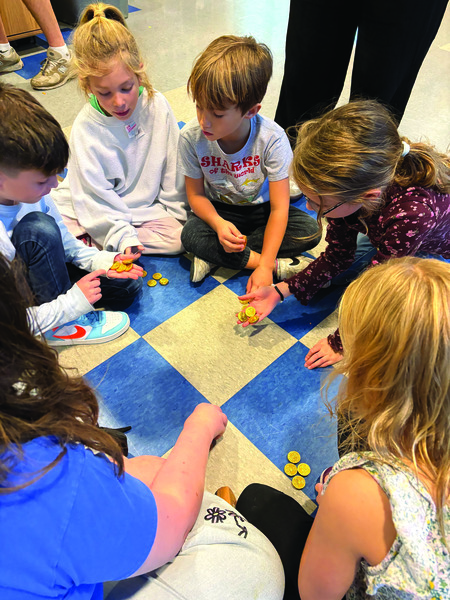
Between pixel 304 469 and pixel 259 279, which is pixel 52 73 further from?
pixel 304 469

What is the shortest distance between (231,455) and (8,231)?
0.78 m

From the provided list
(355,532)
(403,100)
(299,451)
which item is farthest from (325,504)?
(403,100)

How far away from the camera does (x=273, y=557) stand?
0.67 metres

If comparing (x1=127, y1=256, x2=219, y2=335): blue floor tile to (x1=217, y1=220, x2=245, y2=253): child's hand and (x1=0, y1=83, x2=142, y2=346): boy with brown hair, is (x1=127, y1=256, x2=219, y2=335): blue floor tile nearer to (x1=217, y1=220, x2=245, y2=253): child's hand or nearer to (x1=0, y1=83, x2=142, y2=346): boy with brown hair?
(x1=0, y1=83, x2=142, y2=346): boy with brown hair

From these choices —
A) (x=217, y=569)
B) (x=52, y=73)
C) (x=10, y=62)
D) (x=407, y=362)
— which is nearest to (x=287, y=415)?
(x=217, y=569)

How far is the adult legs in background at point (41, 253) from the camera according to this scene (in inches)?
39.7

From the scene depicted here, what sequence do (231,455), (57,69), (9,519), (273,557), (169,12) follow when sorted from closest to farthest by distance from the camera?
(9,519)
(273,557)
(231,455)
(57,69)
(169,12)

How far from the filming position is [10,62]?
2.35 metres

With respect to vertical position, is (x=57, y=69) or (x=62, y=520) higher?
(x=57, y=69)

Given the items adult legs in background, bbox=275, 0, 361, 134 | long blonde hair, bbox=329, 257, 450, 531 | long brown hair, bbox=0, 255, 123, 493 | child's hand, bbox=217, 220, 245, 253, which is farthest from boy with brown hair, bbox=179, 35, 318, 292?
long brown hair, bbox=0, 255, 123, 493

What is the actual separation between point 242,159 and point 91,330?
26.3 inches

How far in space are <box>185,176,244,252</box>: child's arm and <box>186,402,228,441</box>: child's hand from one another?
19.8 inches

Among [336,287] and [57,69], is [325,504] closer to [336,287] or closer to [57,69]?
[336,287]

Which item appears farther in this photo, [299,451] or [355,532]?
[299,451]
